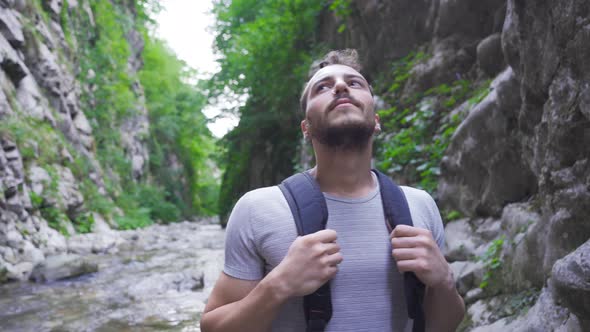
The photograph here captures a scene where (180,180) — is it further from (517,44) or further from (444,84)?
(517,44)

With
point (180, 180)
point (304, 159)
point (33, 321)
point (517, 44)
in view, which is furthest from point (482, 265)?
point (180, 180)

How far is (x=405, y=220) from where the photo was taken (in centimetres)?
150

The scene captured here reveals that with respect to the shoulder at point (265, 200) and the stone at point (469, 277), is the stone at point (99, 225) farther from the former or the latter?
the shoulder at point (265, 200)

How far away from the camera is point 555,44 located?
252 cm

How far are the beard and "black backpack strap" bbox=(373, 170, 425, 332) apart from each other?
0.16m

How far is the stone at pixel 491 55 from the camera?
539 centimetres

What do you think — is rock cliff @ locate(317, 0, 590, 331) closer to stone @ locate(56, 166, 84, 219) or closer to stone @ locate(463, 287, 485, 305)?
stone @ locate(463, 287, 485, 305)

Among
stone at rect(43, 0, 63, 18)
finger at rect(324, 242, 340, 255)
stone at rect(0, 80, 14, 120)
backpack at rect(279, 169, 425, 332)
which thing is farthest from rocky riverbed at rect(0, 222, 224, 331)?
stone at rect(43, 0, 63, 18)

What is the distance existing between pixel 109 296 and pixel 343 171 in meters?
5.95

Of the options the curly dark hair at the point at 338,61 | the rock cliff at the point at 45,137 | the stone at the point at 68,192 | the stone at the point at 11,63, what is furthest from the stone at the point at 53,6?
the curly dark hair at the point at 338,61

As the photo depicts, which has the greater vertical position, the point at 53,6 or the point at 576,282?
the point at 53,6

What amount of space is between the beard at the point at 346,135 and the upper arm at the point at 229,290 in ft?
1.76

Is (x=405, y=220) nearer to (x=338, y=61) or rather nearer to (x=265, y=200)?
(x=265, y=200)

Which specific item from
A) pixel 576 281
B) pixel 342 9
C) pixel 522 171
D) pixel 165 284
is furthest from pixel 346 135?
pixel 342 9
